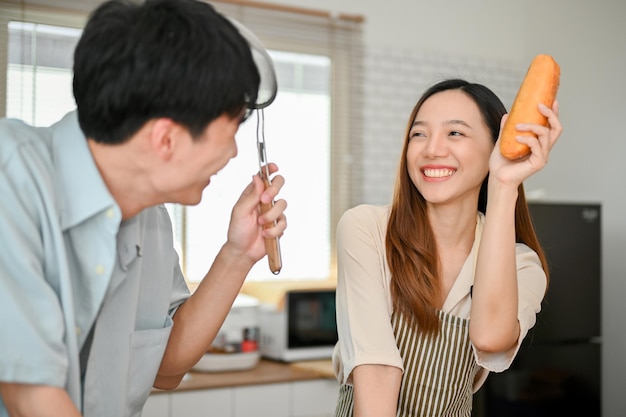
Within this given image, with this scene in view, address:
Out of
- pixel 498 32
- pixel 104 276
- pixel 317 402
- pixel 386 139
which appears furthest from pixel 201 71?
pixel 498 32

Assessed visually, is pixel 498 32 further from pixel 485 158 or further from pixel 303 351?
pixel 485 158

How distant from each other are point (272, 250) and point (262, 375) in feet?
7.17

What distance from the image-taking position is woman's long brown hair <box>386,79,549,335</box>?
1.68 m

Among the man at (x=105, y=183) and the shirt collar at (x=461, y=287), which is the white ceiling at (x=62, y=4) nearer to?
the shirt collar at (x=461, y=287)

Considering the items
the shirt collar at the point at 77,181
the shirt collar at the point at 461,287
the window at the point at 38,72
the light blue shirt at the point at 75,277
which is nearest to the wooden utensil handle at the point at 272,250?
the light blue shirt at the point at 75,277

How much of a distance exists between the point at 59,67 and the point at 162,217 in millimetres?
2423

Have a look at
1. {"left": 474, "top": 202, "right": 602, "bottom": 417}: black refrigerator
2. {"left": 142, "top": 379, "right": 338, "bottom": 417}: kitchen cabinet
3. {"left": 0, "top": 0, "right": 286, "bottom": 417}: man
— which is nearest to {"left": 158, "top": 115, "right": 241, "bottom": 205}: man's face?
{"left": 0, "top": 0, "right": 286, "bottom": 417}: man

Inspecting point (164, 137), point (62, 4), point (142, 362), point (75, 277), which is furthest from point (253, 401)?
Answer: point (164, 137)

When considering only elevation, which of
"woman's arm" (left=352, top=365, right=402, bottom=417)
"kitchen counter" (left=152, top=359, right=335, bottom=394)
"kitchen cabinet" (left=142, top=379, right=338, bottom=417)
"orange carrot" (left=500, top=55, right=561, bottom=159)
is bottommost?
"kitchen cabinet" (left=142, top=379, right=338, bottom=417)

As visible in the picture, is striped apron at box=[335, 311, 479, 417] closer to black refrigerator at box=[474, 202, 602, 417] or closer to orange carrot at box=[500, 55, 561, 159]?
orange carrot at box=[500, 55, 561, 159]

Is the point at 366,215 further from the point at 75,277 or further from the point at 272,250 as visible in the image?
the point at 75,277

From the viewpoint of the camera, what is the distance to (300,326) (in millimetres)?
3615

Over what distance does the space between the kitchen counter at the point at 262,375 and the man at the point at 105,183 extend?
202 centimetres

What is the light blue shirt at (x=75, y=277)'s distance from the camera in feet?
3.16
